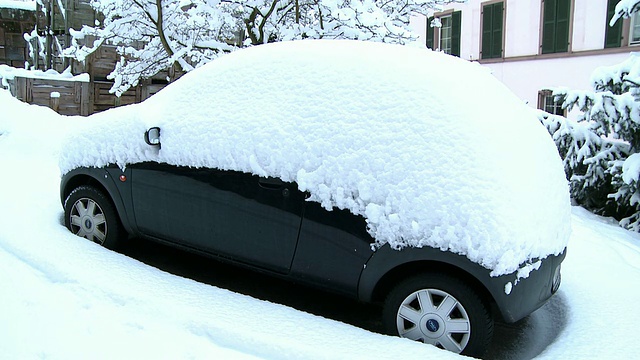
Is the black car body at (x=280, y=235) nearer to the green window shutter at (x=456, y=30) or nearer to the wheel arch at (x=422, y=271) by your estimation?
the wheel arch at (x=422, y=271)

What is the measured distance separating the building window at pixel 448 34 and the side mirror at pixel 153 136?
16028 millimetres

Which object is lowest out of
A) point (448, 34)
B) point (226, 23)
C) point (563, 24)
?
point (226, 23)

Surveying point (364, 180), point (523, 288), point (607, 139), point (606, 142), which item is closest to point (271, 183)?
point (364, 180)

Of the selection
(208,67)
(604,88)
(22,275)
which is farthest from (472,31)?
(22,275)

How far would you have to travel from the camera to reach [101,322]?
287 cm

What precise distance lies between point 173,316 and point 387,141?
1.55 metres

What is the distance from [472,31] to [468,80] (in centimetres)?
1626

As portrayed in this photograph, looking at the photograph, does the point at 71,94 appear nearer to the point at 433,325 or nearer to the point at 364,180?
the point at 364,180

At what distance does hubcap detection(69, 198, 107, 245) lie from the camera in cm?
424

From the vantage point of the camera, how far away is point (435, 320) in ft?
9.82

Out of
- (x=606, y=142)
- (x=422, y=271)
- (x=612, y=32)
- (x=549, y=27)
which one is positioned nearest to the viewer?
(x=422, y=271)

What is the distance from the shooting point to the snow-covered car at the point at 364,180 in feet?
9.53

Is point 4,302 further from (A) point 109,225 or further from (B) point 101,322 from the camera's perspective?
(A) point 109,225

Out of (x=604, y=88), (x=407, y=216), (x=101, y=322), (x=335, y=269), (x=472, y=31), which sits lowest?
(x=101, y=322)
